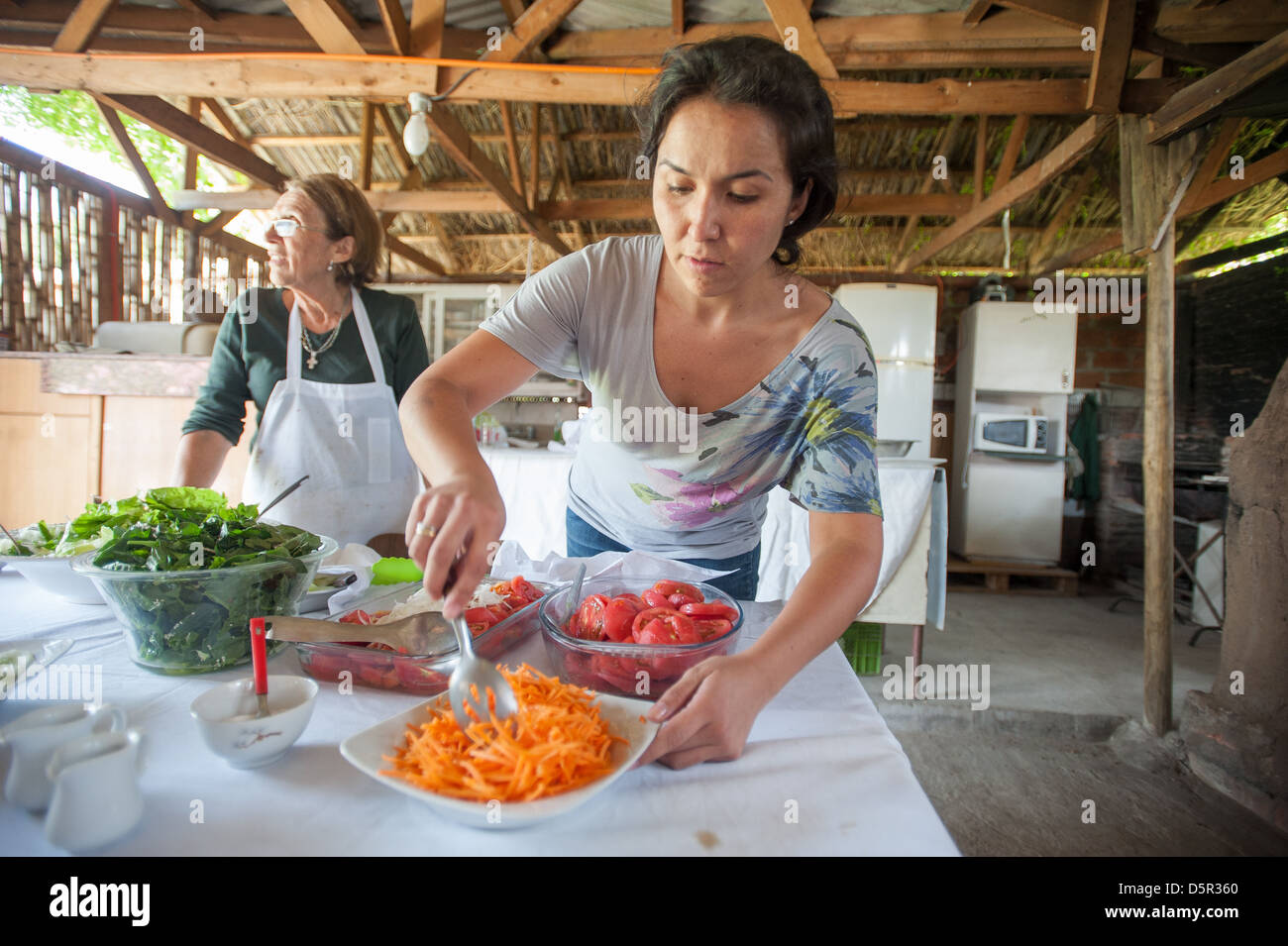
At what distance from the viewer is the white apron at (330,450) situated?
2258mm

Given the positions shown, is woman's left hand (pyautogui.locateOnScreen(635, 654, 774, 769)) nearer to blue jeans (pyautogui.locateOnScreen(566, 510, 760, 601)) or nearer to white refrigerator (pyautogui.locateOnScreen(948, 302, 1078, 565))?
blue jeans (pyautogui.locateOnScreen(566, 510, 760, 601))

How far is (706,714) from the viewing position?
2.68ft

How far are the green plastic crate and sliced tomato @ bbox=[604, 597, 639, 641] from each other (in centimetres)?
322

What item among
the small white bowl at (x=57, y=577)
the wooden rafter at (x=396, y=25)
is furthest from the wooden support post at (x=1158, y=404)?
the small white bowl at (x=57, y=577)

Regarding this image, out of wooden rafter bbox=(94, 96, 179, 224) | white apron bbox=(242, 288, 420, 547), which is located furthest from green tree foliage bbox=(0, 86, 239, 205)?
white apron bbox=(242, 288, 420, 547)

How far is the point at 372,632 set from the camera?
0.97 meters

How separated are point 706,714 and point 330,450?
192 centimetres

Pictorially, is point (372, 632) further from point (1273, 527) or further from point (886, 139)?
point (886, 139)

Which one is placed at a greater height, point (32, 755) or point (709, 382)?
point (709, 382)

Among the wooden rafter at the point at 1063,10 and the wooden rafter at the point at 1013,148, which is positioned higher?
the wooden rafter at the point at 1013,148

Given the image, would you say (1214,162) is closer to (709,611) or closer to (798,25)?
(798,25)

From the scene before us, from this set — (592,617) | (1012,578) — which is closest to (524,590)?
(592,617)

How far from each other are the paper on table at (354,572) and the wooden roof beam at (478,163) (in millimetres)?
3094

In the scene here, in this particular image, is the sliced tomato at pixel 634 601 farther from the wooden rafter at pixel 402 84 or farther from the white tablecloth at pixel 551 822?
the wooden rafter at pixel 402 84
